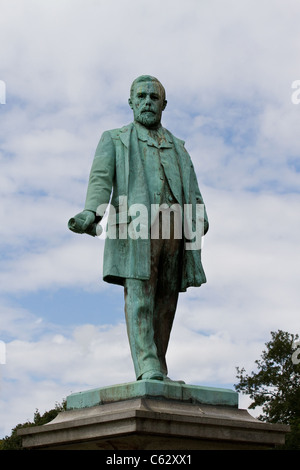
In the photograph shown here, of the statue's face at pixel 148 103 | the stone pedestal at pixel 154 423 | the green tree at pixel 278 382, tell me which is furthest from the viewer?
the green tree at pixel 278 382

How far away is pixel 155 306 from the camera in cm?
991

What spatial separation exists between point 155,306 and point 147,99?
251 centimetres

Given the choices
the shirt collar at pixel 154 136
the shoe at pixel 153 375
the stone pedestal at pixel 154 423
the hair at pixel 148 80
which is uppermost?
the hair at pixel 148 80

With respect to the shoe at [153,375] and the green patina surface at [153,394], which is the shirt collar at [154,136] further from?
the green patina surface at [153,394]

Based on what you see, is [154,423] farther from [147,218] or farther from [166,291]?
[147,218]

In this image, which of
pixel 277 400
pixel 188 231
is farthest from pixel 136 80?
pixel 277 400

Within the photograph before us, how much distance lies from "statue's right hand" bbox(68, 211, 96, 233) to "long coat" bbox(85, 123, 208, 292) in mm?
185

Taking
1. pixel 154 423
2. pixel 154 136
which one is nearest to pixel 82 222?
pixel 154 136

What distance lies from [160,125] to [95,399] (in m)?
3.53

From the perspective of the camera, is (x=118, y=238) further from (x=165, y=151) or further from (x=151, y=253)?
(x=165, y=151)

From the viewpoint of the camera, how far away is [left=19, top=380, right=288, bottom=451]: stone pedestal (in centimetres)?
831

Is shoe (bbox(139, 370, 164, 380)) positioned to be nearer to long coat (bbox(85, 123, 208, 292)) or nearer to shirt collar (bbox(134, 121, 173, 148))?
long coat (bbox(85, 123, 208, 292))

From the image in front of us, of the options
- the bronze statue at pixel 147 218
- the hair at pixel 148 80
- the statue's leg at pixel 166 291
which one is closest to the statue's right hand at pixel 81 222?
the bronze statue at pixel 147 218

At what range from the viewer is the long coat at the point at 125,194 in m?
9.59
